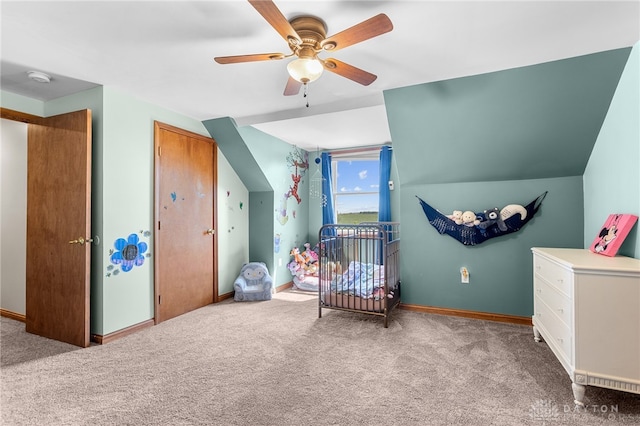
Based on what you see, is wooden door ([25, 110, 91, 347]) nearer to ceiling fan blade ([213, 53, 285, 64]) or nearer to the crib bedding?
ceiling fan blade ([213, 53, 285, 64])

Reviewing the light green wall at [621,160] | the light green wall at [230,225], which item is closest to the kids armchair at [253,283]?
the light green wall at [230,225]

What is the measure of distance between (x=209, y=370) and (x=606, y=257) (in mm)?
2899

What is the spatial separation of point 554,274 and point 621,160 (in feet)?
3.25

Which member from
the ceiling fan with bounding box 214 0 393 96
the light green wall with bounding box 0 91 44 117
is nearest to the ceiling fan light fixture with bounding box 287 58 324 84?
the ceiling fan with bounding box 214 0 393 96

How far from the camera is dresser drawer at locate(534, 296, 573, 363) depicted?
1.90 m

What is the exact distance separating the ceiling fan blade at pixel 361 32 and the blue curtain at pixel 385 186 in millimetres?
3132

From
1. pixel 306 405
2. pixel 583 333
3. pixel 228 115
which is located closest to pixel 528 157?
pixel 583 333

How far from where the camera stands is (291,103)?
10.4 feet

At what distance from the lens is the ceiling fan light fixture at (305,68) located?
1772 millimetres

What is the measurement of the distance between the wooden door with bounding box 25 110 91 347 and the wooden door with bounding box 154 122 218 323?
24.5 inches

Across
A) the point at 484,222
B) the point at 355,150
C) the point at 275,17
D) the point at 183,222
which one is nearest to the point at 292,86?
the point at 275,17

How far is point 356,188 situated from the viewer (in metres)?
5.24

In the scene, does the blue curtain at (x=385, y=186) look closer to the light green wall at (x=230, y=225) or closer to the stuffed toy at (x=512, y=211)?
the stuffed toy at (x=512, y=211)

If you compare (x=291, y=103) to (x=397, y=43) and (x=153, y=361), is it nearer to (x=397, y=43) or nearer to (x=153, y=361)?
(x=397, y=43)
